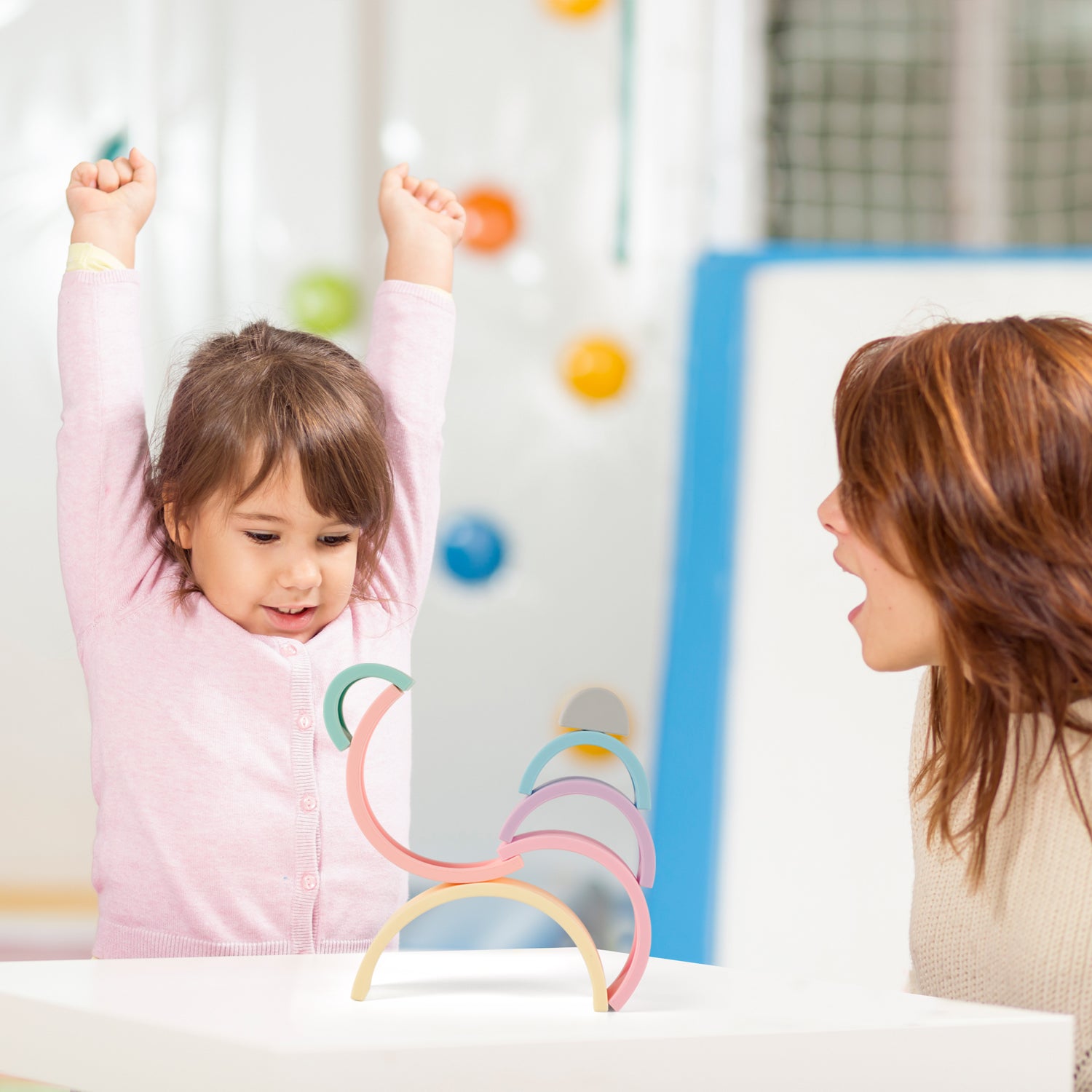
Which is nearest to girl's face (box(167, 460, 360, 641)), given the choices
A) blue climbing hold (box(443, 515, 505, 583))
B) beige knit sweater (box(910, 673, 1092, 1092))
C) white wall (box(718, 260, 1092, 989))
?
beige knit sweater (box(910, 673, 1092, 1092))

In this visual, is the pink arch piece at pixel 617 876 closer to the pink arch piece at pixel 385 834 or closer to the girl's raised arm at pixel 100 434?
the pink arch piece at pixel 385 834

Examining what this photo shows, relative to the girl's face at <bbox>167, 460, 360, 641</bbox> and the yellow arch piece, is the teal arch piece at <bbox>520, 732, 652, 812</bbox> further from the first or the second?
the girl's face at <bbox>167, 460, 360, 641</bbox>

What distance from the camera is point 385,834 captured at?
640 millimetres

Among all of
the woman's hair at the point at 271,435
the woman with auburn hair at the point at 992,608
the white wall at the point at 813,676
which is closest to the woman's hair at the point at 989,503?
the woman with auburn hair at the point at 992,608

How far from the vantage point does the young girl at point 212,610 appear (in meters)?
0.76

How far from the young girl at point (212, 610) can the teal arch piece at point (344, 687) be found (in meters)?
0.14

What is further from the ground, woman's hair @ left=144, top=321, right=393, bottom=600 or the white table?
woman's hair @ left=144, top=321, right=393, bottom=600

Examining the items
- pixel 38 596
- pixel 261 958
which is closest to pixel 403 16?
pixel 38 596

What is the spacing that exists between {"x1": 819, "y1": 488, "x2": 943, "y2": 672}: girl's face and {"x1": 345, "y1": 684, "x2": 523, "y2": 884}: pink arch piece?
0.28m

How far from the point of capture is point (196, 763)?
0.77 metres

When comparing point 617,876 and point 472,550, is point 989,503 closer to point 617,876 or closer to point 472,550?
point 617,876

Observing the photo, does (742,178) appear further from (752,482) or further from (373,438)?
(373,438)

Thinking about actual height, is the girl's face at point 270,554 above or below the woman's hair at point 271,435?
below

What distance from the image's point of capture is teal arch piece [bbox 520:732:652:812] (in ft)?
2.05
